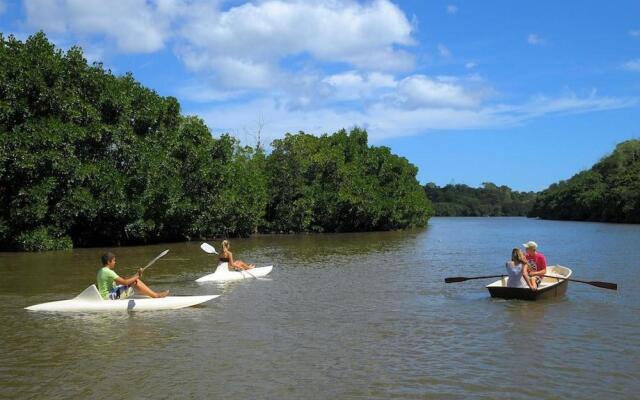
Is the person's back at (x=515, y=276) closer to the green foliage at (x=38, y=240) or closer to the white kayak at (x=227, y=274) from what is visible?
the white kayak at (x=227, y=274)

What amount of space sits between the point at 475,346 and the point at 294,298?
658 cm

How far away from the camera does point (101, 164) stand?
35.0 m

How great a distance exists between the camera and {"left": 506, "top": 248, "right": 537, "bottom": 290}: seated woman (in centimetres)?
1508

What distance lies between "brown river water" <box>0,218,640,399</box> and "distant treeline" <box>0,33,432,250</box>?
45.5ft

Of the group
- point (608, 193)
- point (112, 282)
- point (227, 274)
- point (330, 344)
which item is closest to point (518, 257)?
point (330, 344)

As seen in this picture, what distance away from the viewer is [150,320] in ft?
42.5

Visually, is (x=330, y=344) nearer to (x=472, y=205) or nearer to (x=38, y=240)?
(x=38, y=240)

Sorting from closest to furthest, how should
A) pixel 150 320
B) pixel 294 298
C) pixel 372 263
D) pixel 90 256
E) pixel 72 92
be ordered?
pixel 150 320 < pixel 294 298 < pixel 372 263 < pixel 90 256 < pixel 72 92

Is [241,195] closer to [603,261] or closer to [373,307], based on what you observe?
[603,261]

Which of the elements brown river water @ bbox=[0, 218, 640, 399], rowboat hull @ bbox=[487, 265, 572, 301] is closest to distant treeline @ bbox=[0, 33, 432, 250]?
brown river water @ bbox=[0, 218, 640, 399]

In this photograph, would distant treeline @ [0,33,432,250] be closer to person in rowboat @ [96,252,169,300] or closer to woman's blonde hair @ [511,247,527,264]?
person in rowboat @ [96,252,169,300]

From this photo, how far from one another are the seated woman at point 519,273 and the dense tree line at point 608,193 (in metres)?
76.9

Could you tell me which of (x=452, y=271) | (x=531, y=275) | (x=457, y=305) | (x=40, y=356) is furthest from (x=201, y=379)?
(x=452, y=271)

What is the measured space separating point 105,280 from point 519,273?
34.2 feet
